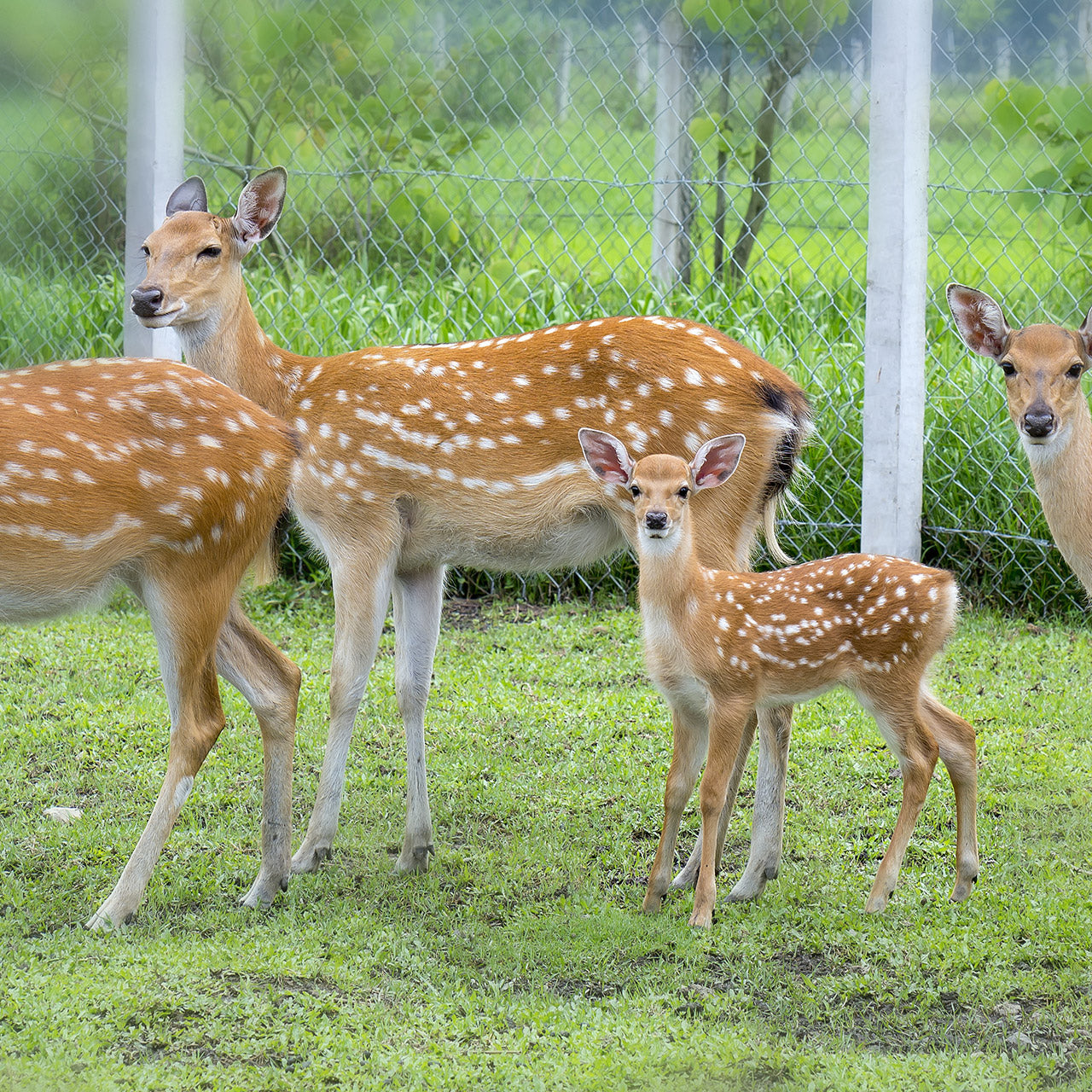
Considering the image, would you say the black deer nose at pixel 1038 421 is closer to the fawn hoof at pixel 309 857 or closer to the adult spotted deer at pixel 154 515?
the adult spotted deer at pixel 154 515

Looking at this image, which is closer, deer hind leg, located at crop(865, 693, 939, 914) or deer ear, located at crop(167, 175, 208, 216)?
deer hind leg, located at crop(865, 693, 939, 914)

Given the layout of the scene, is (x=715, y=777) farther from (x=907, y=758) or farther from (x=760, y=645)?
(x=907, y=758)

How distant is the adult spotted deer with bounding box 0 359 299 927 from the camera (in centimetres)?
353

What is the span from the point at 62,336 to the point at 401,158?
2.26m

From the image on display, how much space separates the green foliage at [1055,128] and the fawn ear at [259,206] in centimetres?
355

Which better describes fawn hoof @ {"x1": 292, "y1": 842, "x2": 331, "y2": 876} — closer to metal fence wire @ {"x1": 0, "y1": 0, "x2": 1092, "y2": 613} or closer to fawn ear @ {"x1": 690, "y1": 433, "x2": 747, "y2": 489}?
fawn ear @ {"x1": 690, "y1": 433, "x2": 747, "y2": 489}

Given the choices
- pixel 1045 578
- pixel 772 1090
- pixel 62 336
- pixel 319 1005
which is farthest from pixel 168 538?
pixel 62 336

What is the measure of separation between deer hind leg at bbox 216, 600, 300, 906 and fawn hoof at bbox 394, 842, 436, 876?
33 cm

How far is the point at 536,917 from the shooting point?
3.71 meters

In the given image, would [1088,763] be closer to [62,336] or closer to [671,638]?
[671,638]

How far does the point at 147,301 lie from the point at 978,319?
2.55 m

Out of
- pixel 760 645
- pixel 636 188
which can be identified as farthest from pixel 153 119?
pixel 760 645

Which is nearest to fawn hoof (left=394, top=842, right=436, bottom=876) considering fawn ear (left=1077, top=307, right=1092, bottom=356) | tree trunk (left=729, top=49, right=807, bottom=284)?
fawn ear (left=1077, top=307, right=1092, bottom=356)

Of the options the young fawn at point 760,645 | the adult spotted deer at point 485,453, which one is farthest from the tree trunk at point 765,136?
the young fawn at point 760,645
